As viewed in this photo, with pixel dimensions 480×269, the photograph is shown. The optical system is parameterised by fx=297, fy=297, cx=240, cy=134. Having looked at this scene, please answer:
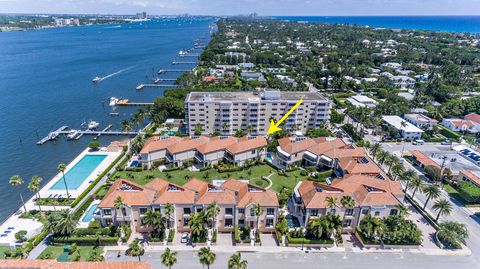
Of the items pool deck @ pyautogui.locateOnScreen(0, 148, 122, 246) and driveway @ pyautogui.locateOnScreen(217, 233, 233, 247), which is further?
pool deck @ pyautogui.locateOnScreen(0, 148, 122, 246)

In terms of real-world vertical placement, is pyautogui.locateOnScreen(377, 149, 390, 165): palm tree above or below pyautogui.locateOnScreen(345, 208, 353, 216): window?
above

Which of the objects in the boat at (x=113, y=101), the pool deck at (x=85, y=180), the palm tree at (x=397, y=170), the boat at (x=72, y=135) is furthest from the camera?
the boat at (x=113, y=101)

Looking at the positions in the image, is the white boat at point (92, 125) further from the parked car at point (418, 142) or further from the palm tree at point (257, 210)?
the parked car at point (418, 142)

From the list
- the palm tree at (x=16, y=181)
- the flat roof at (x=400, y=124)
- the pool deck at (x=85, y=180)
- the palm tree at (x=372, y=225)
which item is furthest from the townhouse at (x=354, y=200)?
the palm tree at (x=16, y=181)

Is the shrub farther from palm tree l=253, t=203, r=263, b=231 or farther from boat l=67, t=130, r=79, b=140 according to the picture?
boat l=67, t=130, r=79, b=140

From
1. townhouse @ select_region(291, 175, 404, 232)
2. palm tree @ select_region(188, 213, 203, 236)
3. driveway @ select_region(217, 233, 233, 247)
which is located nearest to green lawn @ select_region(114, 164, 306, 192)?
townhouse @ select_region(291, 175, 404, 232)

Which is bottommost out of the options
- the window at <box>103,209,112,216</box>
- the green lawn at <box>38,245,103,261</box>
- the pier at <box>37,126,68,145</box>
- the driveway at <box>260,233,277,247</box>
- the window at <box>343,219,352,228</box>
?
the pier at <box>37,126,68,145</box>

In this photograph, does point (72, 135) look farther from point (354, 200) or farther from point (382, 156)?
point (382, 156)
